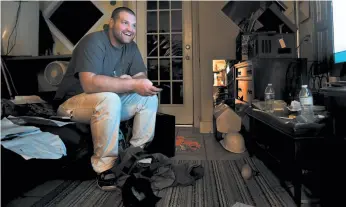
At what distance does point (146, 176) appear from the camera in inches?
49.3

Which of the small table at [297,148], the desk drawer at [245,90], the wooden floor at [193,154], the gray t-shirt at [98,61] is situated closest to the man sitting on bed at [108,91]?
the gray t-shirt at [98,61]

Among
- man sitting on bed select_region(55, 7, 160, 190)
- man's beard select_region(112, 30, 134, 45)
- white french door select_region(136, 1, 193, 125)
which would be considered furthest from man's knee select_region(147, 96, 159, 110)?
white french door select_region(136, 1, 193, 125)

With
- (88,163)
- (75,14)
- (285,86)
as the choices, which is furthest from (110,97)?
(75,14)

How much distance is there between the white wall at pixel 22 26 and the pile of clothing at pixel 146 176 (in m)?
2.08

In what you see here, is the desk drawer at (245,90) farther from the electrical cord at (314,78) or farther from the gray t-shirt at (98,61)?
the gray t-shirt at (98,61)

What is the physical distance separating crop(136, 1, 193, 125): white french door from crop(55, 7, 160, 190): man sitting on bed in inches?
60.3

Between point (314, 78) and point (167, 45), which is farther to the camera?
point (167, 45)

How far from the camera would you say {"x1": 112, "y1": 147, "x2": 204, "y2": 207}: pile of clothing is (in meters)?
1.06

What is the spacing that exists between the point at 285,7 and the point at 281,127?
2.15 metres

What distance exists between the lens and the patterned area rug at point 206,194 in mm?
1064

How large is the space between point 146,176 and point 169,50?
7.33 feet

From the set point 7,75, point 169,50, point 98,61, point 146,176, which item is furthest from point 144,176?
point 169,50

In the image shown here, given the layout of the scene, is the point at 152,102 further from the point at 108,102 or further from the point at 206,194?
the point at 206,194

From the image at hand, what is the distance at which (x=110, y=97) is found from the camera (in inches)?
51.1
